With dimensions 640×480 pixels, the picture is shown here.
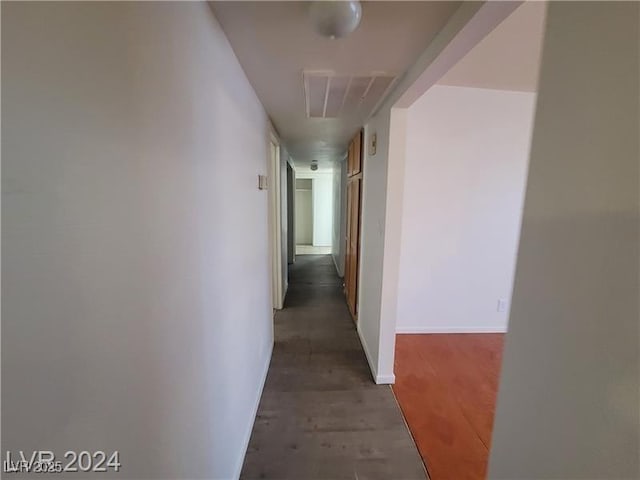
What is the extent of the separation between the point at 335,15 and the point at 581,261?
99cm

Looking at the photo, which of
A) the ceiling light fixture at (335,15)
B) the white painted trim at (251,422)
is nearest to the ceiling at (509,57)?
the ceiling light fixture at (335,15)

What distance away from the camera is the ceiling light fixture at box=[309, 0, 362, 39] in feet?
2.96

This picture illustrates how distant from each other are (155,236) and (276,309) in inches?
123

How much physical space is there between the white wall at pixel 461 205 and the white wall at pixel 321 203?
4.96m

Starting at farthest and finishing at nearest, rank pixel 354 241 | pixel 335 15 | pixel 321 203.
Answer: pixel 321 203, pixel 354 241, pixel 335 15

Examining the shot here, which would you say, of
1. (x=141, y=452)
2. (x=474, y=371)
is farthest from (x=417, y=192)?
(x=141, y=452)

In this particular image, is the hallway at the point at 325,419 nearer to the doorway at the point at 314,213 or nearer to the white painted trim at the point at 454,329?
the white painted trim at the point at 454,329

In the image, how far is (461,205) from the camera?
2889 mm

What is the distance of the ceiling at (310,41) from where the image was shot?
101 centimetres

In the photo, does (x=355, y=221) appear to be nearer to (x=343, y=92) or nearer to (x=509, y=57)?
(x=343, y=92)

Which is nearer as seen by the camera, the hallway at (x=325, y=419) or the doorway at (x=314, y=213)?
the hallway at (x=325, y=419)

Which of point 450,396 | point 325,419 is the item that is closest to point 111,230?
point 325,419

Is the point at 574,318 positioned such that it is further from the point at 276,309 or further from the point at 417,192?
the point at 276,309

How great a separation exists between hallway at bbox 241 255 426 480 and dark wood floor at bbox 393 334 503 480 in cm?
13
